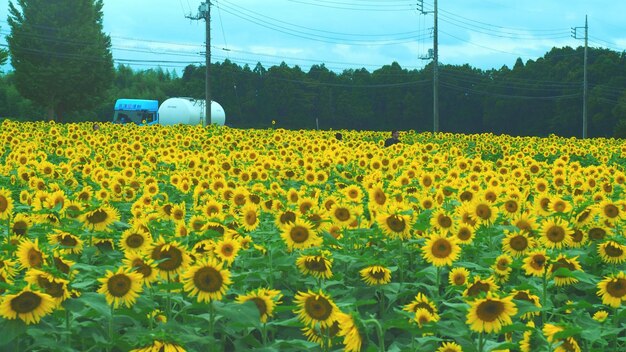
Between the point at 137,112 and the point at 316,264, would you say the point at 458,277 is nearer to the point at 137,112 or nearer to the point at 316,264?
the point at 316,264

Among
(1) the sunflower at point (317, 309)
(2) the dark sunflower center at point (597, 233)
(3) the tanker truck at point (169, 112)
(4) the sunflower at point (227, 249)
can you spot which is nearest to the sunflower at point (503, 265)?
(2) the dark sunflower center at point (597, 233)

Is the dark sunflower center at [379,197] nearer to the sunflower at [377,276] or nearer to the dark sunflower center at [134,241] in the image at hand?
the sunflower at [377,276]

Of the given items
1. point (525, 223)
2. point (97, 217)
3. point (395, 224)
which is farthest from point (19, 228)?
point (525, 223)

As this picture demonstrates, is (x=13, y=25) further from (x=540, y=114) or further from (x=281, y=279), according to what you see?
Result: (x=281, y=279)

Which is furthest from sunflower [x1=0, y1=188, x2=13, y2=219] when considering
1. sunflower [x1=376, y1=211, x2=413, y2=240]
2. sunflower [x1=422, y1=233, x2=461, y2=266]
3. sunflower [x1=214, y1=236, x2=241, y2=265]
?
sunflower [x1=422, y1=233, x2=461, y2=266]

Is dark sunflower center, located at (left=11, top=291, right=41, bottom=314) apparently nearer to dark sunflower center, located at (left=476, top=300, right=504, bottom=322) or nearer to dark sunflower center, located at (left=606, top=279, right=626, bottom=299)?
dark sunflower center, located at (left=476, top=300, right=504, bottom=322)

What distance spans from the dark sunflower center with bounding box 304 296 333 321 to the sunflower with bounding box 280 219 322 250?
1.64 m

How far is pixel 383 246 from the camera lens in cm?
646

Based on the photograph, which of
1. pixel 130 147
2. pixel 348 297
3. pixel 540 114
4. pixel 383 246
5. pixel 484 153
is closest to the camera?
pixel 348 297

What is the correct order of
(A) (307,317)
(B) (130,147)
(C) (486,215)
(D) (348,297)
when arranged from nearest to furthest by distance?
(A) (307,317)
(D) (348,297)
(C) (486,215)
(B) (130,147)

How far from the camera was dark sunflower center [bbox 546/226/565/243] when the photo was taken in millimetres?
6316

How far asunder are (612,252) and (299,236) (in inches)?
86.7

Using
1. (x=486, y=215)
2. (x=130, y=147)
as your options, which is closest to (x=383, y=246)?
(x=486, y=215)

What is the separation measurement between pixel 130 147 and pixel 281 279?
10957 millimetres
